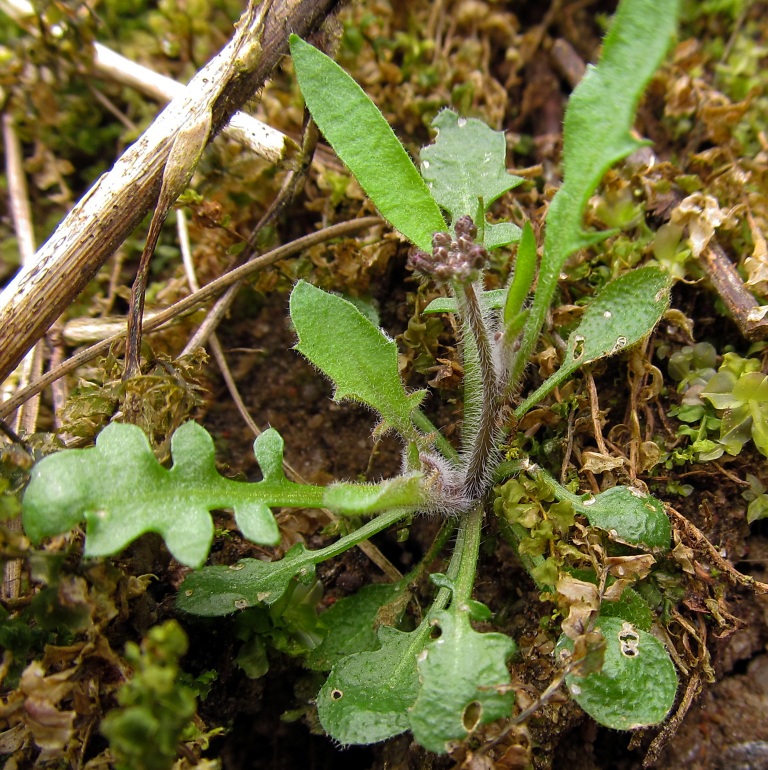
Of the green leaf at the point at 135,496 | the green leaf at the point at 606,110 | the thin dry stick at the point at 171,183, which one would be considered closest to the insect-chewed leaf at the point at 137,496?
the green leaf at the point at 135,496

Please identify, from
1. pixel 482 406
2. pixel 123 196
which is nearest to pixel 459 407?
pixel 482 406

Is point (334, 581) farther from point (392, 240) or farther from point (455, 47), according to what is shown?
point (455, 47)

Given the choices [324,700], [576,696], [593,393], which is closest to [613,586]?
[576,696]

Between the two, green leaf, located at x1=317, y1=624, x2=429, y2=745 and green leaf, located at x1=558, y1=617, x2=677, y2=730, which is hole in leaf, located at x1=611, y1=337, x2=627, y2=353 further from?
green leaf, located at x1=317, y1=624, x2=429, y2=745

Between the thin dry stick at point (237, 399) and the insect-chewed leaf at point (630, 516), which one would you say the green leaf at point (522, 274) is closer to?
the insect-chewed leaf at point (630, 516)

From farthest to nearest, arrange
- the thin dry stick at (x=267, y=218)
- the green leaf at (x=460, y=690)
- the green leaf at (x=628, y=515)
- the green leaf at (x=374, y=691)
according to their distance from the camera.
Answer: the thin dry stick at (x=267, y=218) < the green leaf at (x=628, y=515) < the green leaf at (x=374, y=691) < the green leaf at (x=460, y=690)

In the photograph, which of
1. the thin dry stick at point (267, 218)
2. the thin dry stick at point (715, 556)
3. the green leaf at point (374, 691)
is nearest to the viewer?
the green leaf at point (374, 691)
